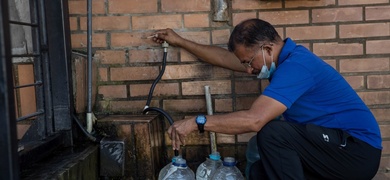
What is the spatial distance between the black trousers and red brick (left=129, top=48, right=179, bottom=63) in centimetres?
90

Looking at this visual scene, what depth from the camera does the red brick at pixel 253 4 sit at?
102 inches

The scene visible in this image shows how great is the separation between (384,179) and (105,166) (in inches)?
72.1

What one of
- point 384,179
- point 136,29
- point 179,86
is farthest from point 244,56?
point 384,179

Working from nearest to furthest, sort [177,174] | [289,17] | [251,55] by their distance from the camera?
[251,55]
[177,174]
[289,17]

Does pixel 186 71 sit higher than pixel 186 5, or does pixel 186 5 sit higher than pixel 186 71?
pixel 186 5

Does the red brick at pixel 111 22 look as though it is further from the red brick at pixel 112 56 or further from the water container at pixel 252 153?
the water container at pixel 252 153

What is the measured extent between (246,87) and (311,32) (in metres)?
0.55

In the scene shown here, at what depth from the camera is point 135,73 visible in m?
2.66

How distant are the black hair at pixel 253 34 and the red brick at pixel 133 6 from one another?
28.9 inches

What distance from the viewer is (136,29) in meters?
2.64

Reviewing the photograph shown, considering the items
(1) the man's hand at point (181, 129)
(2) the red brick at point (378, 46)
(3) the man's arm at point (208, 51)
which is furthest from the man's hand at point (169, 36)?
(2) the red brick at point (378, 46)

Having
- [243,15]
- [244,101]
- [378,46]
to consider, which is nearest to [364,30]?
[378,46]

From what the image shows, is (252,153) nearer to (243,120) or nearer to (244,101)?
(244,101)


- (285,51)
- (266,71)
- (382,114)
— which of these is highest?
(285,51)
